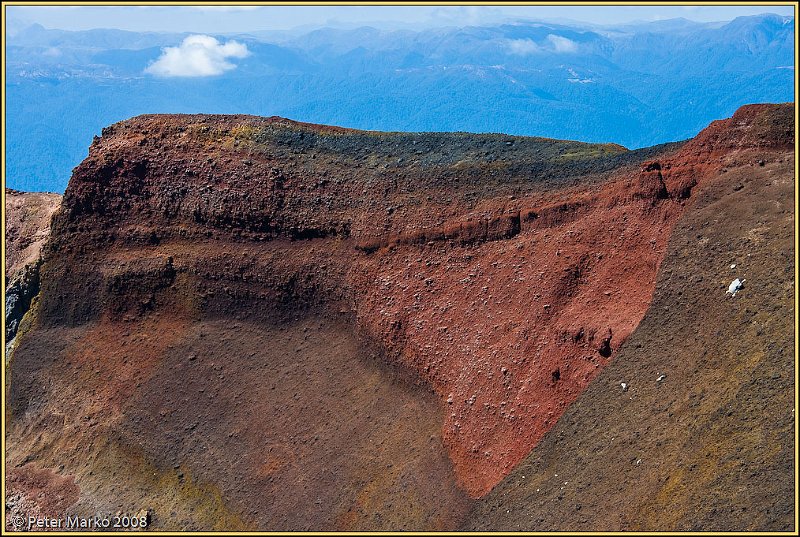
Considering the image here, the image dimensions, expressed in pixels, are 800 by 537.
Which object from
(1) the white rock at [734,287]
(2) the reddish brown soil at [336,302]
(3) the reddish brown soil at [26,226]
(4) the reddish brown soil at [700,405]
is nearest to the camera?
(4) the reddish brown soil at [700,405]

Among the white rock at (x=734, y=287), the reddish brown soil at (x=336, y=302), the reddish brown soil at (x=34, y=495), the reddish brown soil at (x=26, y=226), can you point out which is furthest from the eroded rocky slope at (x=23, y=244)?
the white rock at (x=734, y=287)

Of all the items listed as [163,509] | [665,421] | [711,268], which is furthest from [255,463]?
[711,268]

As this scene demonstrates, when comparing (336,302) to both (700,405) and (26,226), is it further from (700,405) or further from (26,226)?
(26,226)

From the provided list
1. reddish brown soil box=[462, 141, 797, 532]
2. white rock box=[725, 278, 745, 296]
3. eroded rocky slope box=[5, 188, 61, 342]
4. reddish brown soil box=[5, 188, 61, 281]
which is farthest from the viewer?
reddish brown soil box=[5, 188, 61, 281]

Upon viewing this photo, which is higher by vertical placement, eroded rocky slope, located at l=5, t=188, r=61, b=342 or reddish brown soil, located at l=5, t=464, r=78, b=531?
eroded rocky slope, located at l=5, t=188, r=61, b=342

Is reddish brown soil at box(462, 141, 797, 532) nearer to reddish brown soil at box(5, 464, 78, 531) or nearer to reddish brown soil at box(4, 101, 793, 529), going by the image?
reddish brown soil at box(4, 101, 793, 529)

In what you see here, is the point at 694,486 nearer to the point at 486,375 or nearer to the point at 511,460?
the point at 511,460

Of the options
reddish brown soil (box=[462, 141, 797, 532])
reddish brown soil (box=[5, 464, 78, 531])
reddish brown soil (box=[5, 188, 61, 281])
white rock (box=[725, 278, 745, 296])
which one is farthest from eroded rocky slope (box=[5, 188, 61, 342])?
white rock (box=[725, 278, 745, 296])

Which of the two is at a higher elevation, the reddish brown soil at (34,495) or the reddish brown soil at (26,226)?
the reddish brown soil at (26,226)

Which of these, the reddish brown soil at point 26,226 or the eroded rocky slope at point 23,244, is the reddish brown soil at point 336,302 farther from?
the reddish brown soil at point 26,226
